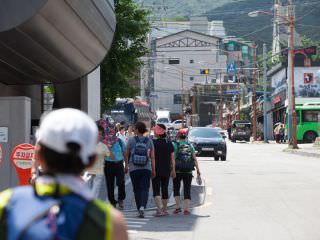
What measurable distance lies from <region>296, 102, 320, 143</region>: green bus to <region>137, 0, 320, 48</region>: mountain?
9016 centimetres

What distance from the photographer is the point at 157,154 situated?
13.3 metres

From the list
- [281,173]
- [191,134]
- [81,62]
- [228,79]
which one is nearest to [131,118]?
[191,134]

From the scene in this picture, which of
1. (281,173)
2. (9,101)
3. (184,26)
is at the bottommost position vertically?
(281,173)

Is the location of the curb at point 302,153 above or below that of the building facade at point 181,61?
below

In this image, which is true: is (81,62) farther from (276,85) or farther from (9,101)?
(276,85)

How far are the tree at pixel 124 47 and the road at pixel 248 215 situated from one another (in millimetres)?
12382

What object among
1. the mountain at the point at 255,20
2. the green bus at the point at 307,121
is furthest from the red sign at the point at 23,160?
the mountain at the point at 255,20

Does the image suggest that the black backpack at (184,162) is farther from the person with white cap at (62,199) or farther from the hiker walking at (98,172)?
the person with white cap at (62,199)

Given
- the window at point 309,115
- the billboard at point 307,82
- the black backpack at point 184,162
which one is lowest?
the black backpack at point 184,162

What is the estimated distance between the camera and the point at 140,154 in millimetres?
12984

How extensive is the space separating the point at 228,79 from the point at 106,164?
12701 cm

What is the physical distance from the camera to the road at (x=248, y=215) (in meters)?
11.1

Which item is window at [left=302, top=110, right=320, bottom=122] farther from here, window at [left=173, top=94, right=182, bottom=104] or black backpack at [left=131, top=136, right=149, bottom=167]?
window at [left=173, top=94, right=182, bottom=104]

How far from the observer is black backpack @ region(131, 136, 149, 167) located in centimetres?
1297
